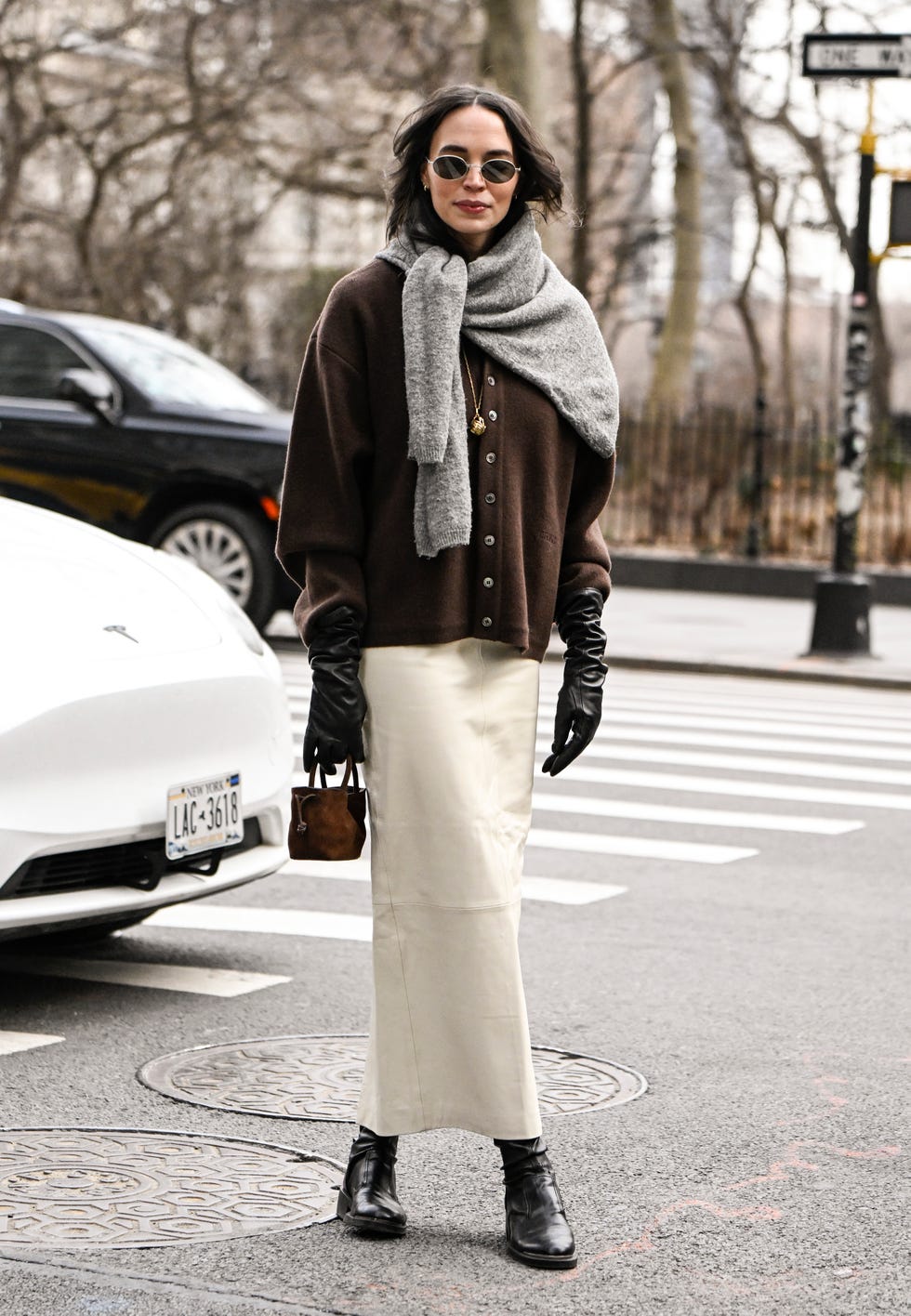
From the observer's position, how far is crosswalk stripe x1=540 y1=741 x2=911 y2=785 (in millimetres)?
9953

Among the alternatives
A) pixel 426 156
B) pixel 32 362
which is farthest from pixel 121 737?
pixel 32 362

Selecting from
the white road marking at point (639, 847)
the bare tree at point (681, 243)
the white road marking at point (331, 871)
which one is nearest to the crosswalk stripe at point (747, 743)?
the white road marking at point (639, 847)

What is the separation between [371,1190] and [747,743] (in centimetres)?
760

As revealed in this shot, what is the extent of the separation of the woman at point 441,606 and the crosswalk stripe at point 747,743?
6812 millimetres

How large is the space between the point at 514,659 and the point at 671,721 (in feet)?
27.1

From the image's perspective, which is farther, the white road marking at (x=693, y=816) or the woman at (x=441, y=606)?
the white road marking at (x=693, y=816)

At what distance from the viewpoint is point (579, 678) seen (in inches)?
154

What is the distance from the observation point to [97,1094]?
455 centimetres

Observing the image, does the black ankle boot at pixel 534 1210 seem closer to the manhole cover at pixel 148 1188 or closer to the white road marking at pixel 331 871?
the manhole cover at pixel 148 1188

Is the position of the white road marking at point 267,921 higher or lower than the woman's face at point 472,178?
lower

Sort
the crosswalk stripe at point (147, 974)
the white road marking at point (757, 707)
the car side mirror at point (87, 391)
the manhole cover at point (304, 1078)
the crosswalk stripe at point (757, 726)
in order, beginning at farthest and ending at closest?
the car side mirror at point (87, 391), the white road marking at point (757, 707), the crosswalk stripe at point (757, 726), the crosswalk stripe at point (147, 974), the manhole cover at point (304, 1078)

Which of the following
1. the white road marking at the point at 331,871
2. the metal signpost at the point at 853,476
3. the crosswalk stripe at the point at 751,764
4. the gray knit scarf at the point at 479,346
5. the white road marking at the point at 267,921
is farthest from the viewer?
the metal signpost at the point at 853,476

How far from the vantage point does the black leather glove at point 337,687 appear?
3656 millimetres

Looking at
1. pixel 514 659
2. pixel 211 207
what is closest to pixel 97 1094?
pixel 514 659
